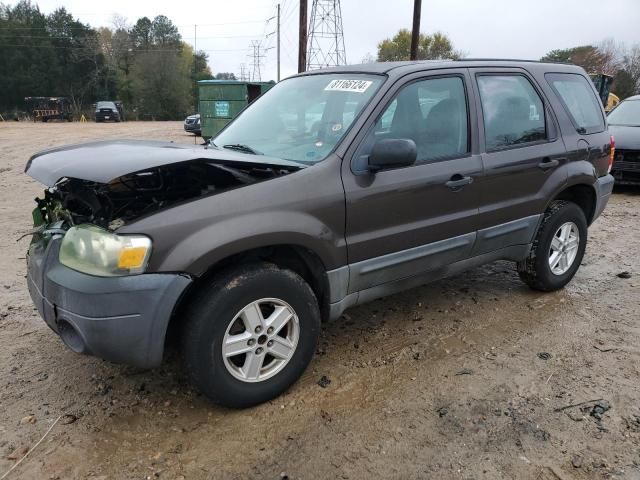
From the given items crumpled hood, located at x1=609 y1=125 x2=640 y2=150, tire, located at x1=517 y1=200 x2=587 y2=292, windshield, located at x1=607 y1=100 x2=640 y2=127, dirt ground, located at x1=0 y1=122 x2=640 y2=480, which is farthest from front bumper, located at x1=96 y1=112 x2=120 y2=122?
tire, located at x1=517 y1=200 x2=587 y2=292

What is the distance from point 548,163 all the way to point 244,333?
9.16ft

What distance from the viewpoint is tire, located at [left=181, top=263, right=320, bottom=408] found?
257 centimetres

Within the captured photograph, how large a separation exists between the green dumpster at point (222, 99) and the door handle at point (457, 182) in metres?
12.4

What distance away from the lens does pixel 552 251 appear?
4.43 meters

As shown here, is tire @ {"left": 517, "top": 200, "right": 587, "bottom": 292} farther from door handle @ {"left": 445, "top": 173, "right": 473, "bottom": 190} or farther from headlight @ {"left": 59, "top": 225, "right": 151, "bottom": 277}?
headlight @ {"left": 59, "top": 225, "right": 151, "bottom": 277}

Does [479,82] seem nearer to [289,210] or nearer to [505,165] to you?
[505,165]

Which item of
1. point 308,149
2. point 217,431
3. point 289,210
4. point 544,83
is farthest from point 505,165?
point 217,431

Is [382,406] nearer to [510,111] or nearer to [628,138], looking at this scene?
[510,111]

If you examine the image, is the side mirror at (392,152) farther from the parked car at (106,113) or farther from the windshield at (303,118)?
the parked car at (106,113)

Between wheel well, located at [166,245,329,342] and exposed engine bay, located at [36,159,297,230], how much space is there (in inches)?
15.3

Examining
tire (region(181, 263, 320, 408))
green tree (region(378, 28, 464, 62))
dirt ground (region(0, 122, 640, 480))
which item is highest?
green tree (region(378, 28, 464, 62))

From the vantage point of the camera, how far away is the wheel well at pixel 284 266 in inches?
105

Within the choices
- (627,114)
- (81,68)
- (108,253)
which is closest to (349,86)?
(108,253)

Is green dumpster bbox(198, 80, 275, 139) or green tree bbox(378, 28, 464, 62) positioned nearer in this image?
green dumpster bbox(198, 80, 275, 139)
